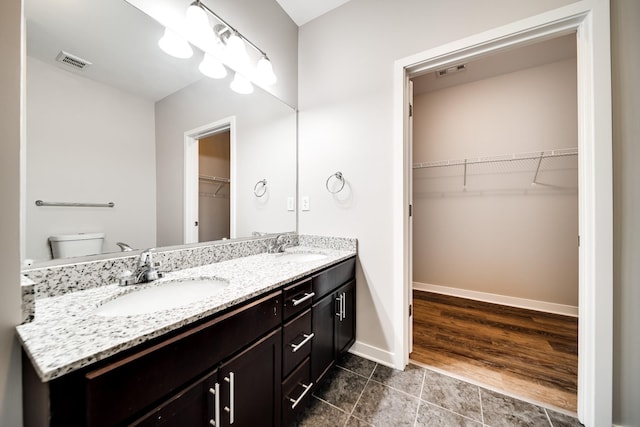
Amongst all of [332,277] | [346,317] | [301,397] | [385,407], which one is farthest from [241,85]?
[385,407]

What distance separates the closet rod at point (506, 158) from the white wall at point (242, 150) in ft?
6.37

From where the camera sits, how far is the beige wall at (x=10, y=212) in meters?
0.64

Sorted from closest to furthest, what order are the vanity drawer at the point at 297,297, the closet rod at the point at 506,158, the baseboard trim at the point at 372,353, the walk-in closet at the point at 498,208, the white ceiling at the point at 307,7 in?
1. the vanity drawer at the point at 297,297
2. the baseboard trim at the point at 372,353
3. the white ceiling at the point at 307,7
4. the walk-in closet at the point at 498,208
5. the closet rod at the point at 506,158

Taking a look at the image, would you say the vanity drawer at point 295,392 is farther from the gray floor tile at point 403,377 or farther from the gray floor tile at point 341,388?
the gray floor tile at point 403,377

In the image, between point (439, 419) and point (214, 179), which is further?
point (214, 179)

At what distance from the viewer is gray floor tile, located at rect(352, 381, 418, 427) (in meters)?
1.24

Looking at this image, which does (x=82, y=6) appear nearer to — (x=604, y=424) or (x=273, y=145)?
(x=273, y=145)

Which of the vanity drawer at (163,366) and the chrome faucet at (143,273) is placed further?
the chrome faucet at (143,273)

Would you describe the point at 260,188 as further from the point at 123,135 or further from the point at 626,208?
the point at 626,208

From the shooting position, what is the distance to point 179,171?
1.33m

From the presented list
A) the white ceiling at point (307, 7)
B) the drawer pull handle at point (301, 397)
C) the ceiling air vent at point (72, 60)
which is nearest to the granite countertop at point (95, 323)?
the drawer pull handle at point (301, 397)

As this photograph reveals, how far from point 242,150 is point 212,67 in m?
0.52

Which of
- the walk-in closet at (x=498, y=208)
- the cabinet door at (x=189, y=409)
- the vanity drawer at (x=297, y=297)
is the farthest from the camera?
the walk-in closet at (x=498, y=208)

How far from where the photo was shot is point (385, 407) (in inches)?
52.1
